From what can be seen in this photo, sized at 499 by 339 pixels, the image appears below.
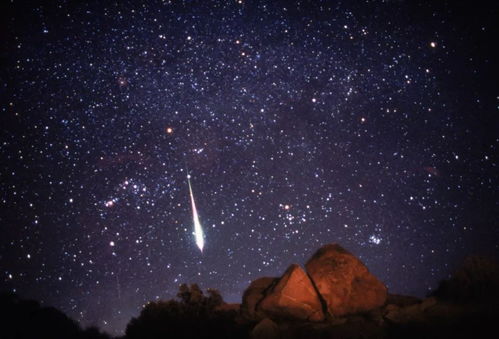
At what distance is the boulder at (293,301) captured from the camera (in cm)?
1274

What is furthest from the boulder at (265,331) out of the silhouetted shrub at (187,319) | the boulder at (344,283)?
the boulder at (344,283)

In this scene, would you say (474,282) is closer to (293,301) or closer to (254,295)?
(293,301)

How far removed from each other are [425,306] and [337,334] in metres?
3.86

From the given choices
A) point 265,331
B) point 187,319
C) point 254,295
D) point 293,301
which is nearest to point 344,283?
point 293,301

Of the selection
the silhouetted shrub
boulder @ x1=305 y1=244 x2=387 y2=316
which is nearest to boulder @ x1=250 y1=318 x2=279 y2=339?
the silhouetted shrub

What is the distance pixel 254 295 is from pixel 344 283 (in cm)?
411

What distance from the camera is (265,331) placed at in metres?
11.2

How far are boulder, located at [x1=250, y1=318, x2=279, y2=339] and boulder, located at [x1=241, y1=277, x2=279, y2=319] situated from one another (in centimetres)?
160

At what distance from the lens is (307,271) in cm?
1466

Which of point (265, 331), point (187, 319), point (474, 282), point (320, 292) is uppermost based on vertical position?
point (187, 319)

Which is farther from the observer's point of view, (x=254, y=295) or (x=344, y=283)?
(x=254, y=295)

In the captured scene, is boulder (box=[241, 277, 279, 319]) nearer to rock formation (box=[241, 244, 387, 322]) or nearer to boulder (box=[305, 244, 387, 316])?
rock formation (box=[241, 244, 387, 322])

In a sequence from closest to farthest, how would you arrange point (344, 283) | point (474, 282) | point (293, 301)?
1. point (474, 282)
2. point (293, 301)
3. point (344, 283)

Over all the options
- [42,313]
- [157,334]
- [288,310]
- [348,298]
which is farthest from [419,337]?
[42,313]
